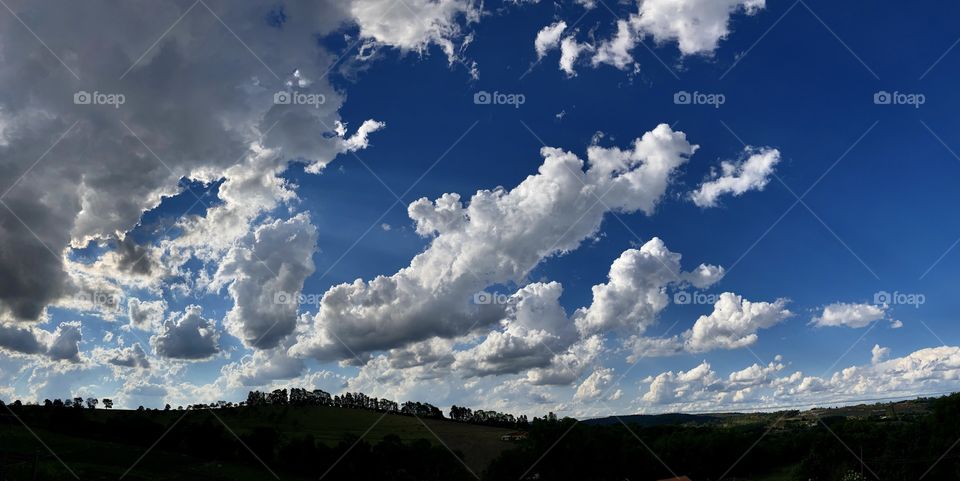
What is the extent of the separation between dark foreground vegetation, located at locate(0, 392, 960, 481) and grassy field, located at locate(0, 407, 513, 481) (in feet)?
1.19

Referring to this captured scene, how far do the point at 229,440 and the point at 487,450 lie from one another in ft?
144

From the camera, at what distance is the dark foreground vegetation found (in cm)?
8831

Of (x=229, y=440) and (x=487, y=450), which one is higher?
(x=229, y=440)

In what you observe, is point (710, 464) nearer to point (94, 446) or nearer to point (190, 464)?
point (190, 464)

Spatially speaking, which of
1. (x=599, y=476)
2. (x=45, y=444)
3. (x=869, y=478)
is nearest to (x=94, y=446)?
(x=45, y=444)

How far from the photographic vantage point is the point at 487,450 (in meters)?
110

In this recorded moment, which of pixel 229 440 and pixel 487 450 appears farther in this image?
pixel 487 450

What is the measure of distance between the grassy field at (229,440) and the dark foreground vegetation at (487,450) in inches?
14.2

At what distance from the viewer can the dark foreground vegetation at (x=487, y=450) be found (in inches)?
3477

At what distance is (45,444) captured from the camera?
93.8m

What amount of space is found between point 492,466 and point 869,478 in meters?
52.6

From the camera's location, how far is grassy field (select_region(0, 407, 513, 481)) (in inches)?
3135

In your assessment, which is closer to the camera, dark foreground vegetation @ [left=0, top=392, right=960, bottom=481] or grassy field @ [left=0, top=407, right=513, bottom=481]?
grassy field @ [left=0, top=407, right=513, bottom=481]

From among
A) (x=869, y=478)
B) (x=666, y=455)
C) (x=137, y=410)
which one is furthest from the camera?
(x=137, y=410)
